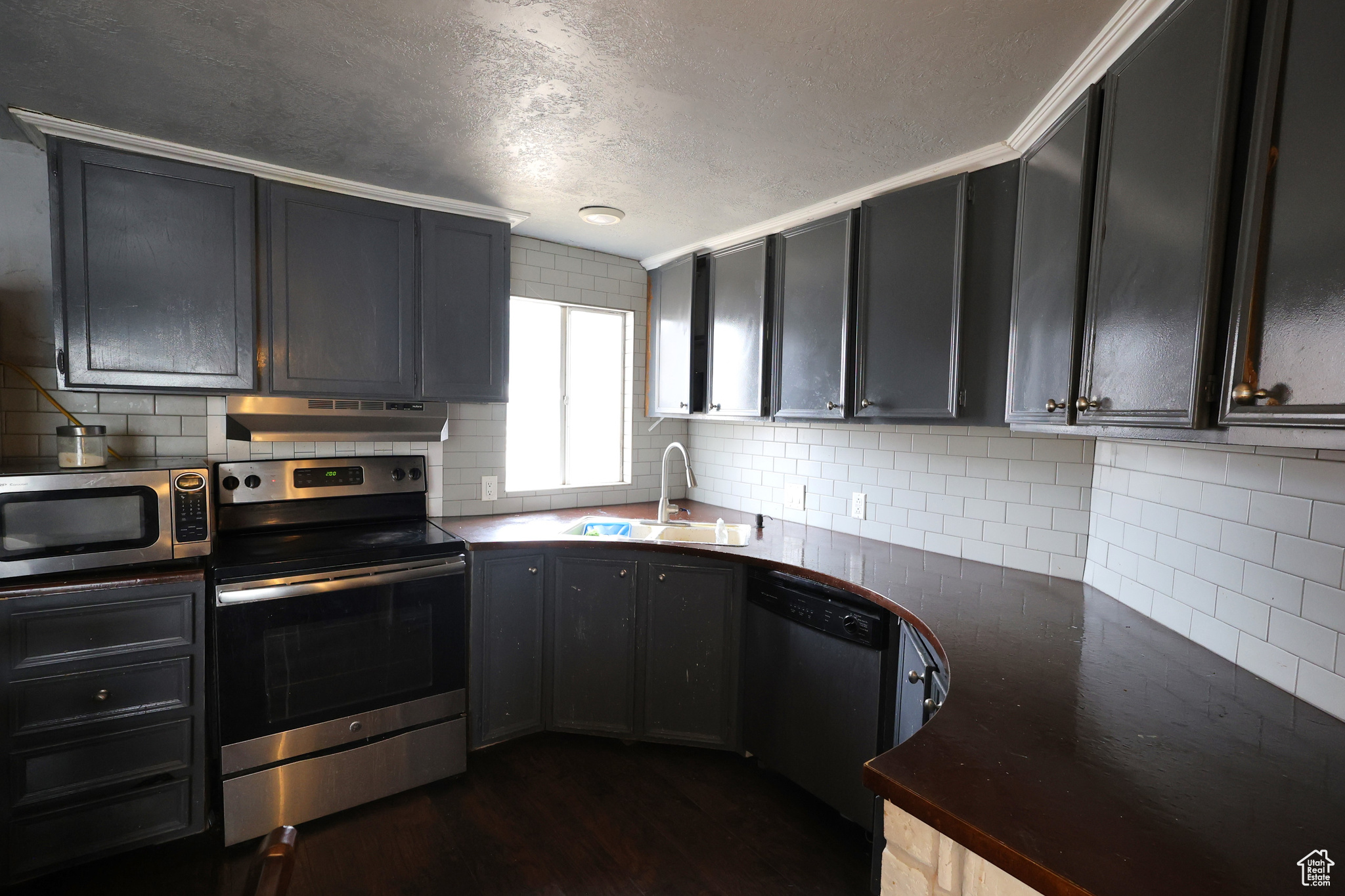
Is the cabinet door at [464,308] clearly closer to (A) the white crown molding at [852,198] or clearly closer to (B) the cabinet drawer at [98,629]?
(A) the white crown molding at [852,198]

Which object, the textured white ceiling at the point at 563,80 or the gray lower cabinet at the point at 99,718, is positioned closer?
the textured white ceiling at the point at 563,80

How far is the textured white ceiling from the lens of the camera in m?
1.38

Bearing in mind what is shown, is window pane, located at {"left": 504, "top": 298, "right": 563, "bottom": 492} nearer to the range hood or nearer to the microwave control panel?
the range hood

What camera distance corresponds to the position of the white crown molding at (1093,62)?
49.9 inches

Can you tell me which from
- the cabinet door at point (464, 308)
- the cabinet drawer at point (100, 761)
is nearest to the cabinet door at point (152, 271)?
the cabinet door at point (464, 308)

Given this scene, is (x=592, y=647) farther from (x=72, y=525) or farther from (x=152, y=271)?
(x=152, y=271)

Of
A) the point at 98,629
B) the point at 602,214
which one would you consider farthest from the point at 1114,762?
the point at 98,629

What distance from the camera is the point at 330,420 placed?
254 centimetres

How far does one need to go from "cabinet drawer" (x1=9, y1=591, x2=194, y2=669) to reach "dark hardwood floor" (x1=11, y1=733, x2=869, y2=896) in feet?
2.32

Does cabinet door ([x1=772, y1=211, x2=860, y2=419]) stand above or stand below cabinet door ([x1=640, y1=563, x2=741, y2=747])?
above

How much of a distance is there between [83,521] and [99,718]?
1.99ft

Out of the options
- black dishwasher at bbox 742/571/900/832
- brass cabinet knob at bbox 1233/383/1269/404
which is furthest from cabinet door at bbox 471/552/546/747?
brass cabinet knob at bbox 1233/383/1269/404

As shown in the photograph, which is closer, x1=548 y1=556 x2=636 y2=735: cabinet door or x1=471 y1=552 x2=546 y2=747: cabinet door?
x1=471 y1=552 x2=546 y2=747: cabinet door

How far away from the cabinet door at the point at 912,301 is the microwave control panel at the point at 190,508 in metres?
2.31
